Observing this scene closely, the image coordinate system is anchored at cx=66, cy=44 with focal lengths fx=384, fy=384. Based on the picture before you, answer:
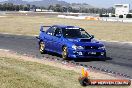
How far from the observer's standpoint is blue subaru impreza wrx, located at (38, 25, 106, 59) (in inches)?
679

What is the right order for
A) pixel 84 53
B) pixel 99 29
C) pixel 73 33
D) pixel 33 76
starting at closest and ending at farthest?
1. pixel 33 76
2. pixel 84 53
3. pixel 73 33
4. pixel 99 29

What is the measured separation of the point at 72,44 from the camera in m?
17.3

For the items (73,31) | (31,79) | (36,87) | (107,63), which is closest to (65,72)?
(31,79)

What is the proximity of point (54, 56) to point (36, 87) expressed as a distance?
28.9ft

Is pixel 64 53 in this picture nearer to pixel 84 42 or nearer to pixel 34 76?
pixel 84 42

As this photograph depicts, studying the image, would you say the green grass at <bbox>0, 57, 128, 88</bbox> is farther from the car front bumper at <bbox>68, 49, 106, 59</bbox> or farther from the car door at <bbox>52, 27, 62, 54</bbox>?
the car door at <bbox>52, 27, 62, 54</bbox>

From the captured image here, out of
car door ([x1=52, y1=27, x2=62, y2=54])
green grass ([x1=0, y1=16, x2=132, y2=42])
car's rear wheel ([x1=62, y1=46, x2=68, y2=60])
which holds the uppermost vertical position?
car door ([x1=52, y1=27, x2=62, y2=54])

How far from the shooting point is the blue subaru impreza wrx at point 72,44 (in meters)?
17.2

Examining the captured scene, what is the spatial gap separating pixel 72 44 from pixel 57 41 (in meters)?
1.43

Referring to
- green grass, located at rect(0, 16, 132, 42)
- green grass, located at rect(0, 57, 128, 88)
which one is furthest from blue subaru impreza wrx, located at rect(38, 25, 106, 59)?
green grass, located at rect(0, 16, 132, 42)

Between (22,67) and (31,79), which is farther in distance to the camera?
(22,67)

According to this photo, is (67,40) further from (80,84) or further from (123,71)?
(80,84)

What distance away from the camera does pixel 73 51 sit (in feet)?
56.5

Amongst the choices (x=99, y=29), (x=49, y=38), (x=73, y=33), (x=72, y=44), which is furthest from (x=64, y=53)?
(x=99, y=29)
